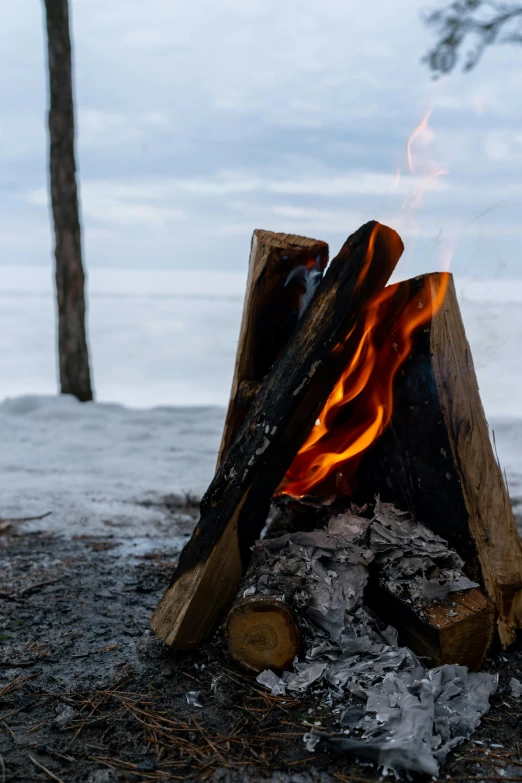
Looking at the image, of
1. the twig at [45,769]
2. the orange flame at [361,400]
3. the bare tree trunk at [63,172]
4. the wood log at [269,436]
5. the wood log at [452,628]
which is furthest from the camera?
the bare tree trunk at [63,172]

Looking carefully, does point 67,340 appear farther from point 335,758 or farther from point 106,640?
point 335,758

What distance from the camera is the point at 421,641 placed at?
8.24ft

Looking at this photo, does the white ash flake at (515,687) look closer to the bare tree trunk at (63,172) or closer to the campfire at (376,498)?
the campfire at (376,498)

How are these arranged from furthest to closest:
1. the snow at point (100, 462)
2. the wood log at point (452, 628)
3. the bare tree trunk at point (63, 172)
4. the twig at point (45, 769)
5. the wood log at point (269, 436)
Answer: the bare tree trunk at point (63, 172)
the snow at point (100, 462)
the wood log at point (269, 436)
the wood log at point (452, 628)
the twig at point (45, 769)

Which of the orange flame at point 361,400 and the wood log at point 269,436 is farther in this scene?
the orange flame at point 361,400

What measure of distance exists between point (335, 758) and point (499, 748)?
52 cm

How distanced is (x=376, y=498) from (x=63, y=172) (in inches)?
264

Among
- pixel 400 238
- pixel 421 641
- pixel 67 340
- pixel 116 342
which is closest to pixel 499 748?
pixel 421 641

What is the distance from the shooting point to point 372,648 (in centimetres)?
252

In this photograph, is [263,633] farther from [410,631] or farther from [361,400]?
[361,400]

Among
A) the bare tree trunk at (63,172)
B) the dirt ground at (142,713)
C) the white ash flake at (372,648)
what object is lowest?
the dirt ground at (142,713)

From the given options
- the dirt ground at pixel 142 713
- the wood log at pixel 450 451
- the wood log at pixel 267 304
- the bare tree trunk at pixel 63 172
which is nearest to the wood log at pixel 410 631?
the dirt ground at pixel 142 713

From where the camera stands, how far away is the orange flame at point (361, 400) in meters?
2.70

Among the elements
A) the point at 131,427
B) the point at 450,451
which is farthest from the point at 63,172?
the point at 450,451
